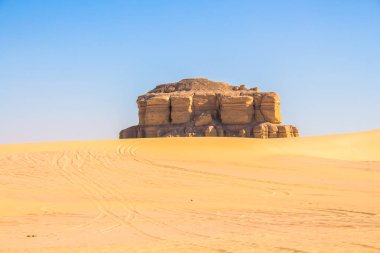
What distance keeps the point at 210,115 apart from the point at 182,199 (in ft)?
154

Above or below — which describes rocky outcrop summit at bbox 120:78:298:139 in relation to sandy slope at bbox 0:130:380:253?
above

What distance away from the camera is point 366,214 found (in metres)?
10.1

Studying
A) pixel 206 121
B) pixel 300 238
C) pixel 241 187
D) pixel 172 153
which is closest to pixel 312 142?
pixel 172 153

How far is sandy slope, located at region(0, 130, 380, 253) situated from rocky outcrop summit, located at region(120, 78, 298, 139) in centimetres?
3168

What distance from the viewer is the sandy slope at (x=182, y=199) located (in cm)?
780

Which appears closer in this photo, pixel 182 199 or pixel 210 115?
pixel 182 199

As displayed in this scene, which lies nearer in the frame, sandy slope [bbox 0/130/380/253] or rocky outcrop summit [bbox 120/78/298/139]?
sandy slope [bbox 0/130/380/253]

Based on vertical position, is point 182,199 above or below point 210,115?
below

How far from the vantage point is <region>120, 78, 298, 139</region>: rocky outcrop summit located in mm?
57969

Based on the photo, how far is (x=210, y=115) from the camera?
59625 mm

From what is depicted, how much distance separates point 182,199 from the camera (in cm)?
1296

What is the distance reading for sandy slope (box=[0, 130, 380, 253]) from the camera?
7.80m

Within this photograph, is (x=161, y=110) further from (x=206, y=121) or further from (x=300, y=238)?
(x=300, y=238)

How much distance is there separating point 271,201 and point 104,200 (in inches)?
171
